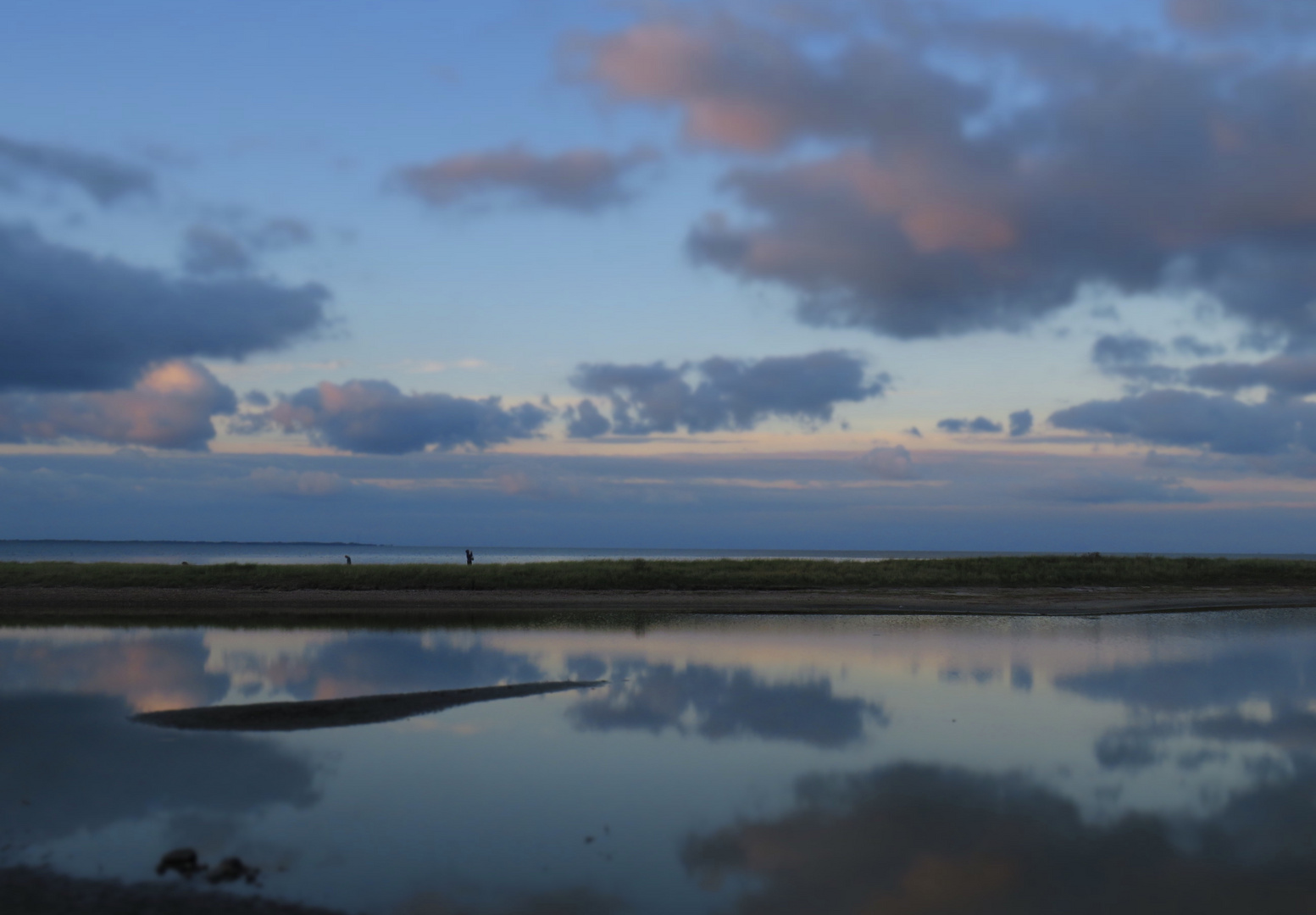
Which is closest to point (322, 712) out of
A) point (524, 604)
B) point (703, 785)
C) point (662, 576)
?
point (703, 785)

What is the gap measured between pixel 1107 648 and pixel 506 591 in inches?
1283

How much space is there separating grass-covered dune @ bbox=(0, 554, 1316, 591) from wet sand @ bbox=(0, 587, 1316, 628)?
1.77m

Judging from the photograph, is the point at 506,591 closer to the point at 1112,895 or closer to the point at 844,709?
the point at 844,709

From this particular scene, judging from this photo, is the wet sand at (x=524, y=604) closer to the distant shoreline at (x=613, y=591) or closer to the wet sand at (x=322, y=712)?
the distant shoreline at (x=613, y=591)

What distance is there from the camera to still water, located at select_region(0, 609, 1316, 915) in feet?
35.9

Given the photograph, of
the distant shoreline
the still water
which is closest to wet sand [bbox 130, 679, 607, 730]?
the still water

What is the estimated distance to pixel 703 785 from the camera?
49.6ft

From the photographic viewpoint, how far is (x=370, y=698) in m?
22.0

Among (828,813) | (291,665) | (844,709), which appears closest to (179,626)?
(291,665)

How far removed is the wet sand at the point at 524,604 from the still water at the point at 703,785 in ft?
50.1

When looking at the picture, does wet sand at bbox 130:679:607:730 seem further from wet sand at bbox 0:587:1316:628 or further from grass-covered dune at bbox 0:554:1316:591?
grass-covered dune at bbox 0:554:1316:591

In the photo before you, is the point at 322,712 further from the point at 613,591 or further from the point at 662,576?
the point at 662,576

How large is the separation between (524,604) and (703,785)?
3542 centimetres

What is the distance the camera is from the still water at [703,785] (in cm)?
1095
